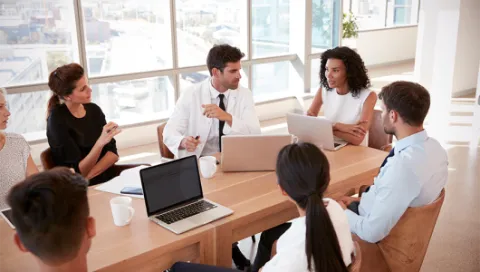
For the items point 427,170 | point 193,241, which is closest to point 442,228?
point 427,170

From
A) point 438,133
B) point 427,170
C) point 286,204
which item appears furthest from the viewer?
point 438,133

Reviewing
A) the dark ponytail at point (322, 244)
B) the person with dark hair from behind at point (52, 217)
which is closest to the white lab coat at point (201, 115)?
the dark ponytail at point (322, 244)

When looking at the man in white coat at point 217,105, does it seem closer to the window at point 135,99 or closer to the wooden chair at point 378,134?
the wooden chair at point 378,134

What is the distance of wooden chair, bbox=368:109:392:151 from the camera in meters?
3.34

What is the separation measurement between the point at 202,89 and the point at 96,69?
8.05ft

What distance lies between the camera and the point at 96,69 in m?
5.30

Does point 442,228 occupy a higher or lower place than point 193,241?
lower

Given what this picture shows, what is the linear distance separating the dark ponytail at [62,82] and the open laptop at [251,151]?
1.04 m

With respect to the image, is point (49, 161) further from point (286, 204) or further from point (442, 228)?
point (442, 228)

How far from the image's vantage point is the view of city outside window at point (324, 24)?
6.99m

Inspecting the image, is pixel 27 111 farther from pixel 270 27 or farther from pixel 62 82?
pixel 270 27

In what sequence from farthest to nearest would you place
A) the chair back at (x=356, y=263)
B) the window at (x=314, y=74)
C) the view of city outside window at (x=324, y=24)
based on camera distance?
the window at (x=314, y=74)
the view of city outside window at (x=324, y=24)
the chair back at (x=356, y=263)

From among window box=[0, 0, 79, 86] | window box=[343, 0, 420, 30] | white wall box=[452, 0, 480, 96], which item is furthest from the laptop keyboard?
window box=[343, 0, 420, 30]

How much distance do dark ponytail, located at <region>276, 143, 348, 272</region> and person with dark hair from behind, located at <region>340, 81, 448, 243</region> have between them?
56 centimetres
